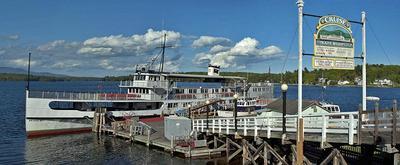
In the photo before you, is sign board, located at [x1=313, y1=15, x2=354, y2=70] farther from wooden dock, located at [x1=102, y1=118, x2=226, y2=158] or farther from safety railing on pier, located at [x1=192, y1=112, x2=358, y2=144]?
wooden dock, located at [x1=102, y1=118, x2=226, y2=158]

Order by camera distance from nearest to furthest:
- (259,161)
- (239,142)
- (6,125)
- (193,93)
Result: (259,161) → (239,142) → (6,125) → (193,93)

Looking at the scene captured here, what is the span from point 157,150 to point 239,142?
7447 millimetres

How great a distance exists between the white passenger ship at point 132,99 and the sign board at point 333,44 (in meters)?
33.3

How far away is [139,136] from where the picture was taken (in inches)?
1433

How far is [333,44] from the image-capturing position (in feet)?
55.8

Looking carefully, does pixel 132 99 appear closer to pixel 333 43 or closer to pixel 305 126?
pixel 305 126

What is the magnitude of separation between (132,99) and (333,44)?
34.9m

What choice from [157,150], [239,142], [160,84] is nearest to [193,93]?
[160,84]

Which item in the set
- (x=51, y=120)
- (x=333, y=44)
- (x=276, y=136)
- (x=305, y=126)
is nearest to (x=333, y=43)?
(x=333, y=44)

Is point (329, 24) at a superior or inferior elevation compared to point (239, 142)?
superior

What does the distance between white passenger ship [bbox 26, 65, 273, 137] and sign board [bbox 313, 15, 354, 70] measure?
33.3 meters

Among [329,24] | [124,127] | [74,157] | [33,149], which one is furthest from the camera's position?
A: [124,127]

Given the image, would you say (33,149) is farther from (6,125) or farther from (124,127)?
(6,125)

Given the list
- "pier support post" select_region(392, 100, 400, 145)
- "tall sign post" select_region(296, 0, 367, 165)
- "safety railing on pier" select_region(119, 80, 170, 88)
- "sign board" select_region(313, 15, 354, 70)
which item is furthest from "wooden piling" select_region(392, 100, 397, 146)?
"safety railing on pier" select_region(119, 80, 170, 88)
